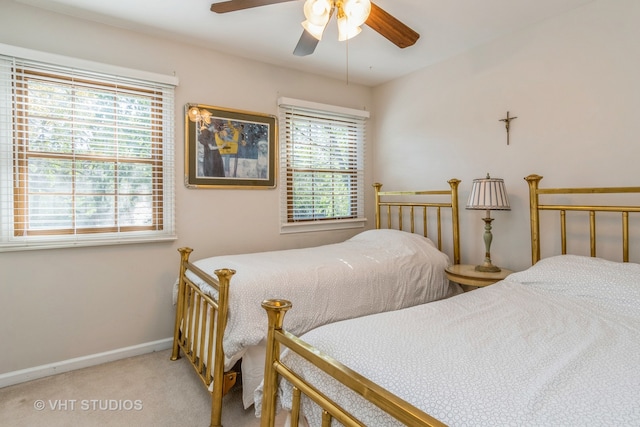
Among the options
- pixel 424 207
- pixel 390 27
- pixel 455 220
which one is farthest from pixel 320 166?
pixel 390 27

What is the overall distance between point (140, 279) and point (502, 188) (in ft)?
8.98

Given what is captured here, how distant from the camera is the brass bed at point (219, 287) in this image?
172 cm

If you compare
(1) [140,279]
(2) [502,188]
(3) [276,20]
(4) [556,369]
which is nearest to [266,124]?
(3) [276,20]

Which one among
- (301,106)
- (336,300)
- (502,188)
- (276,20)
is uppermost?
(276,20)

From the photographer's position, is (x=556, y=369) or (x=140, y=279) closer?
(x=556, y=369)

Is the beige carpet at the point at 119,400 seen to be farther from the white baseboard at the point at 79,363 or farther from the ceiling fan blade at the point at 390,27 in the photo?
the ceiling fan blade at the point at 390,27

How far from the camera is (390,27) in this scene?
187 cm

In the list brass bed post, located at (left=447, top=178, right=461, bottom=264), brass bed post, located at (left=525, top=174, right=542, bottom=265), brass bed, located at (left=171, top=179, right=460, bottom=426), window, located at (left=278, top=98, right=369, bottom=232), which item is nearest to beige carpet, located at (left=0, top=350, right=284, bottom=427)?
brass bed, located at (left=171, top=179, right=460, bottom=426)

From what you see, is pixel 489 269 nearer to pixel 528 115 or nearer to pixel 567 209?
pixel 567 209

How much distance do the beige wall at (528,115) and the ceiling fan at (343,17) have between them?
3.66 ft

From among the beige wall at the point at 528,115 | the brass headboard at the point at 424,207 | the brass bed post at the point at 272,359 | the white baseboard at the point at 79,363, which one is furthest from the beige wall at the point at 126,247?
the brass bed post at the point at 272,359

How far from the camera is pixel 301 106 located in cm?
327

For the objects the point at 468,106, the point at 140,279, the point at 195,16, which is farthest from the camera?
the point at 468,106

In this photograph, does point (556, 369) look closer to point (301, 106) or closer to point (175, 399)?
point (175, 399)
